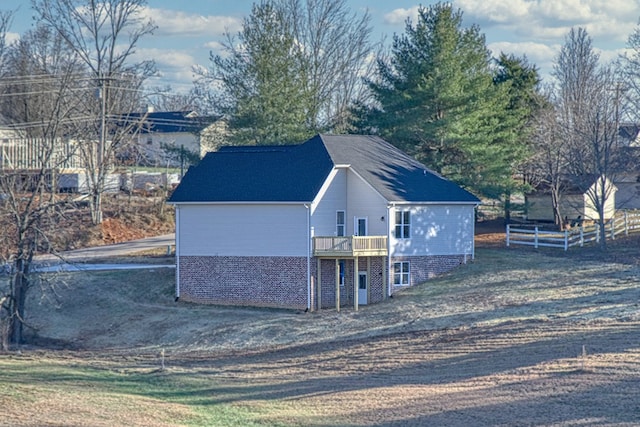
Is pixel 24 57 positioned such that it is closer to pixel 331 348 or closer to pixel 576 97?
pixel 576 97

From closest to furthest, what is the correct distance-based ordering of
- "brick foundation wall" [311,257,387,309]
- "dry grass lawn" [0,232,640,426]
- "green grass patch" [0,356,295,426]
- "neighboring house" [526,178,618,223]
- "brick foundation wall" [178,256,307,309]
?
"green grass patch" [0,356,295,426]
"dry grass lawn" [0,232,640,426]
"brick foundation wall" [178,256,307,309]
"brick foundation wall" [311,257,387,309]
"neighboring house" [526,178,618,223]

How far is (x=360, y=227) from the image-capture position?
45.4 m

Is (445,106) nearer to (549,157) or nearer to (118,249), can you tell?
(549,157)

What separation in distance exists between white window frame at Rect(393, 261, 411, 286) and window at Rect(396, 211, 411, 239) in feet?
4.40

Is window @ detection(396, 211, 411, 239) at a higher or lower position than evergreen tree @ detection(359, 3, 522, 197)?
lower

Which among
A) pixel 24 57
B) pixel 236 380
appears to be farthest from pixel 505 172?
pixel 24 57

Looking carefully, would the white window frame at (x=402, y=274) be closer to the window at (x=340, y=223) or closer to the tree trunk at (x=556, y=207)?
the window at (x=340, y=223)

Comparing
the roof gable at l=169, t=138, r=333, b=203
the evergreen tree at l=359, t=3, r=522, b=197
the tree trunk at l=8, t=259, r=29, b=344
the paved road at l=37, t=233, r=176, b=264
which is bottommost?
the tree trunk at l=8, t=259, r=29, b=344

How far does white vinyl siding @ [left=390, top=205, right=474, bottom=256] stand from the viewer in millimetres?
45281

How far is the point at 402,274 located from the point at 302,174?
7.03 m

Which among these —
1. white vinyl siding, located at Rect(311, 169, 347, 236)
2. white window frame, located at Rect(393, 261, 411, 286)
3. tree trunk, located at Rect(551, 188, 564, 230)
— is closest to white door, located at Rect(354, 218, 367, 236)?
white vinyl siding, located at Rect(311, 169, 347, 236)

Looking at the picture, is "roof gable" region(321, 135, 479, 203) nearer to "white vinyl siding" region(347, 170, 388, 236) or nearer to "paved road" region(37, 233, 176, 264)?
"white vinyl siding" region(347, 170, 388, 236)

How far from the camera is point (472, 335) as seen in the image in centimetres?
3303

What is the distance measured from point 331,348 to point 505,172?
24680 millimetres
